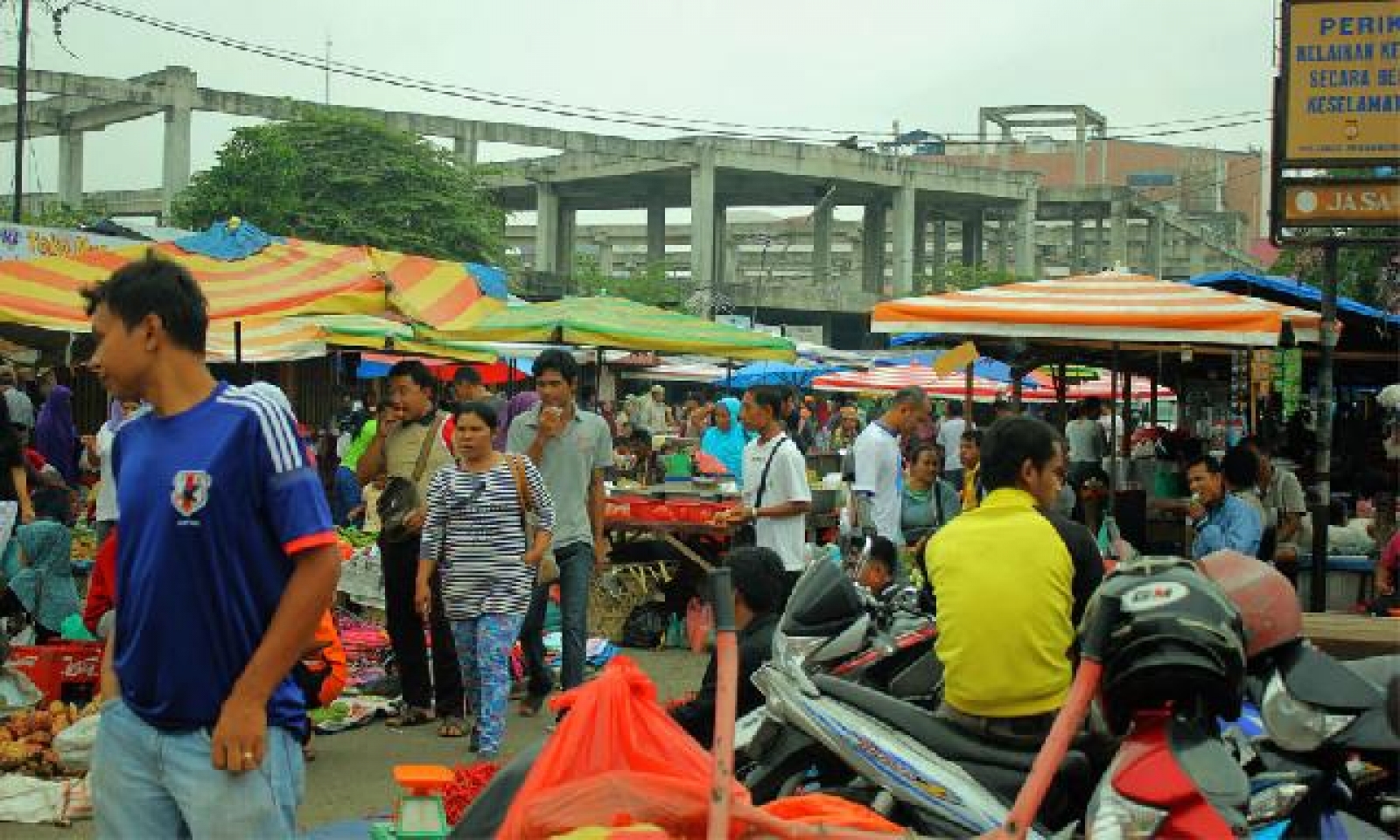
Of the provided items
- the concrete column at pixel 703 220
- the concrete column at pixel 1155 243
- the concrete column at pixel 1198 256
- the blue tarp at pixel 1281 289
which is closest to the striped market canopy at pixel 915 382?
the blue tarp at pixel 1281 289

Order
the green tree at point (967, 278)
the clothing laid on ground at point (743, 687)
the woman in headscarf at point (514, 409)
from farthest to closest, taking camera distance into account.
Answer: the green tree at point (967, 278) → the woman in headscarf at point (514, 409) → the clothing laid on ground at point (743, 687)

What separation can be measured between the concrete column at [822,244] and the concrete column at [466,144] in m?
16.7

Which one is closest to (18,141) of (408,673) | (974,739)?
(408,673)

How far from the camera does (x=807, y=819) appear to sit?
3625 millimetres

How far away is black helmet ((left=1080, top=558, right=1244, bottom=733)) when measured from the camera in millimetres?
3709

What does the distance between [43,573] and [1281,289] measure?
1023 centimetres

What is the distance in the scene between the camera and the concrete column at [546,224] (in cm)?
6681

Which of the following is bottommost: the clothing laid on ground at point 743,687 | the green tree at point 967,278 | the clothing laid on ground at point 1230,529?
the clothing laid on ground at point 743,687

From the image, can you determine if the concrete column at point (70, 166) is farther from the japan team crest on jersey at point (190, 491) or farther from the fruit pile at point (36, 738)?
the japan team crest on jersey at point (190, 491)

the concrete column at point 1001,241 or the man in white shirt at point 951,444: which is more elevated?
the concrete column at point 1001,241

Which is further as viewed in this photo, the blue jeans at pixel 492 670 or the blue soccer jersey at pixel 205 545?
the blue jeans at pixel 492 670

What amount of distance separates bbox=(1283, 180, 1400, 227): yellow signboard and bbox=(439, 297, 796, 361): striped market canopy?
432cm

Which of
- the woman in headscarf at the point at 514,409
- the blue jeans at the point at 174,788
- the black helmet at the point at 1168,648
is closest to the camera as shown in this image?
the blue jeans at the point at 174,788

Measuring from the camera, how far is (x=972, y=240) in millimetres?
77500
